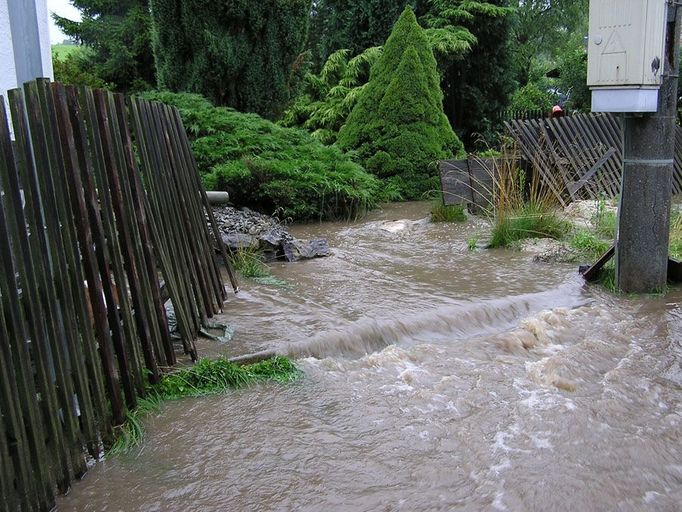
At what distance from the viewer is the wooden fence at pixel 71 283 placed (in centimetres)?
270

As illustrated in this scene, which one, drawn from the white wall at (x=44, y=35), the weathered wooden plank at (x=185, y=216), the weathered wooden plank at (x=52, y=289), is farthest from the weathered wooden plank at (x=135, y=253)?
the weathered wooden plank at (x=185, y=216)

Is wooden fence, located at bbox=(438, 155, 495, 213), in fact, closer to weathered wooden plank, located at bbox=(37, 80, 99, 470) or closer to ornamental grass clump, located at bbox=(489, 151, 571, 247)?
ornamental grass clump, located at bbox=(489, 151, 571, 247)

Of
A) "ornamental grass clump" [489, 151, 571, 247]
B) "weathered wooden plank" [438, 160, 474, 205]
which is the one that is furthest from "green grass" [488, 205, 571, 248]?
"weathered wooden plank" [438, 160, 474, 205]

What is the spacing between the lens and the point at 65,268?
3.08 meters

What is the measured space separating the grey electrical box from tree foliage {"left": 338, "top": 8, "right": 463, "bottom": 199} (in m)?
7.54

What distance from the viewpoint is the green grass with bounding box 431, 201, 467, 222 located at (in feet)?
34.0

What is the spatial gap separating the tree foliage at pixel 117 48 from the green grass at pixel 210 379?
13.5m

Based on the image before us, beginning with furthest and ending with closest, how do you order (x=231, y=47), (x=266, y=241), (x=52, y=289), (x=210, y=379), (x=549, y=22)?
(x=549, y=22) → (x=231, y=47) → (x=266, y=241) → (x=210, y=379) → (x=52, y=289)

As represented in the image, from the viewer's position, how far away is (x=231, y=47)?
13.1 m

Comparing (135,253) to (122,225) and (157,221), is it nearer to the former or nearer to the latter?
(122,225)

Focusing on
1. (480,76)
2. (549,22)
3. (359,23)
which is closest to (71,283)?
(480,76)

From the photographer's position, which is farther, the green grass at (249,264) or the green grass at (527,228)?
the green grass at (527,228)

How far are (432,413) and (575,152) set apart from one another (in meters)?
8.41

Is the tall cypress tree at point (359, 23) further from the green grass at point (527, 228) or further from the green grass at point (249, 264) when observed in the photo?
the green grass at point (249, 264)
